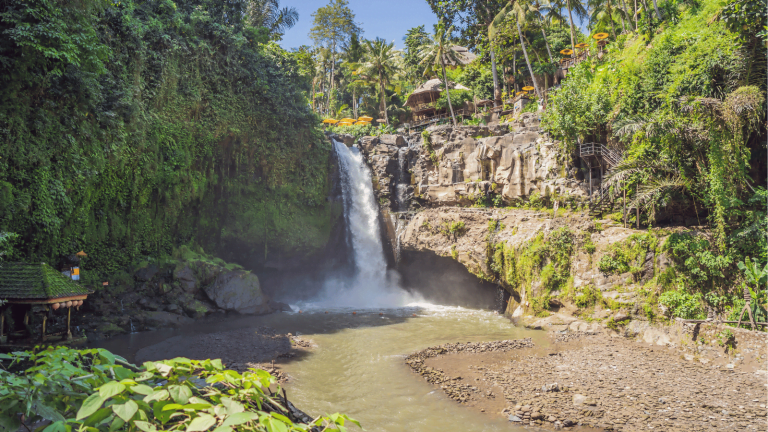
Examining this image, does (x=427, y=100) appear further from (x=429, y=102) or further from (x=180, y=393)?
(x=180, y=393)

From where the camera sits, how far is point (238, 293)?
70.6ft

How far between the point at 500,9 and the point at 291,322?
28910 mm

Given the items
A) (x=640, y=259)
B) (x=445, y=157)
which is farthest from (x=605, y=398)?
(x=445, y=157)

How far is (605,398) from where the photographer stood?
34.0 feet

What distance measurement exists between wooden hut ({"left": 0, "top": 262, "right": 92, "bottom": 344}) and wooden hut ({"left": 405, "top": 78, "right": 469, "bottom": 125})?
30882 mm

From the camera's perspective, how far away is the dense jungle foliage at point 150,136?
13398 millimetres

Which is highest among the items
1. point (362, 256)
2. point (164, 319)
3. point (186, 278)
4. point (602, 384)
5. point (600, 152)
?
point (600, 152)

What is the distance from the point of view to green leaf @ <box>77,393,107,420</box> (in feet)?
5.50

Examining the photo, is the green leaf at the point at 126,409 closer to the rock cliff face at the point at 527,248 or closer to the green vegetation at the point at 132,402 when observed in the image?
the green vegetation at the point at 132,402

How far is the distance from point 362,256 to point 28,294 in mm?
17633

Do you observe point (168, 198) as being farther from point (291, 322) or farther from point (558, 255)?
point (558, 255)

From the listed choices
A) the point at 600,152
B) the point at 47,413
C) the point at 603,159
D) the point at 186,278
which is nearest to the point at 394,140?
the point at 600,152

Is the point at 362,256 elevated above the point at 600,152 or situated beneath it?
situated beneath

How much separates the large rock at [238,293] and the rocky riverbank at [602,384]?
10.6 metres
